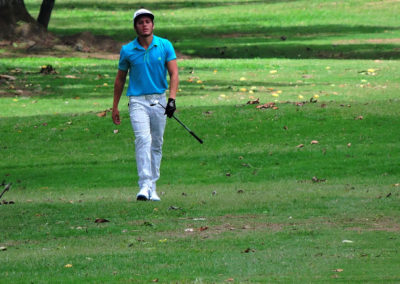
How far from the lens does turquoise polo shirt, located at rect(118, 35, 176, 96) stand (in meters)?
11.6

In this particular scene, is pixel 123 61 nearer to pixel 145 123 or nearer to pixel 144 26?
pixel 144 26

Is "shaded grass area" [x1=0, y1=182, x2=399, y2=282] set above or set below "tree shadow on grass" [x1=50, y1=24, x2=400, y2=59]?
above

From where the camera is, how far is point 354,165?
15.2 m

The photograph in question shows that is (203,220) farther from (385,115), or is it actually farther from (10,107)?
(10,107)

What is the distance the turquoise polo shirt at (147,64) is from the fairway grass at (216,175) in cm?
131

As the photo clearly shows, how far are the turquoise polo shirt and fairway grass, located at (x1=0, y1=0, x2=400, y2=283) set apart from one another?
4.31ft

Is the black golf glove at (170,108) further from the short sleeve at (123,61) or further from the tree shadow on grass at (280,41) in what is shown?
the tree shadow on grass at (280,41)

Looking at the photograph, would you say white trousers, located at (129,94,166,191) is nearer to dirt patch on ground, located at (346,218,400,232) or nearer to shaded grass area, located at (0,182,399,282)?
shaded grass area, located at (0,182,399,282)

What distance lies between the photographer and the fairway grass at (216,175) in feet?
25.8

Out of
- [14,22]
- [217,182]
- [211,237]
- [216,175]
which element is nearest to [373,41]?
[14,22]

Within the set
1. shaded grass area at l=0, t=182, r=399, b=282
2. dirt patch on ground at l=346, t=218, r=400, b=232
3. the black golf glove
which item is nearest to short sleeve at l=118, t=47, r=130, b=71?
the black golf glove

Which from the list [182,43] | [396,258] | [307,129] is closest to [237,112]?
[307,129]

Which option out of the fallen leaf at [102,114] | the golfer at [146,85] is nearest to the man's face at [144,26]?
the golfer at [146,85]

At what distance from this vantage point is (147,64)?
11594 mm
